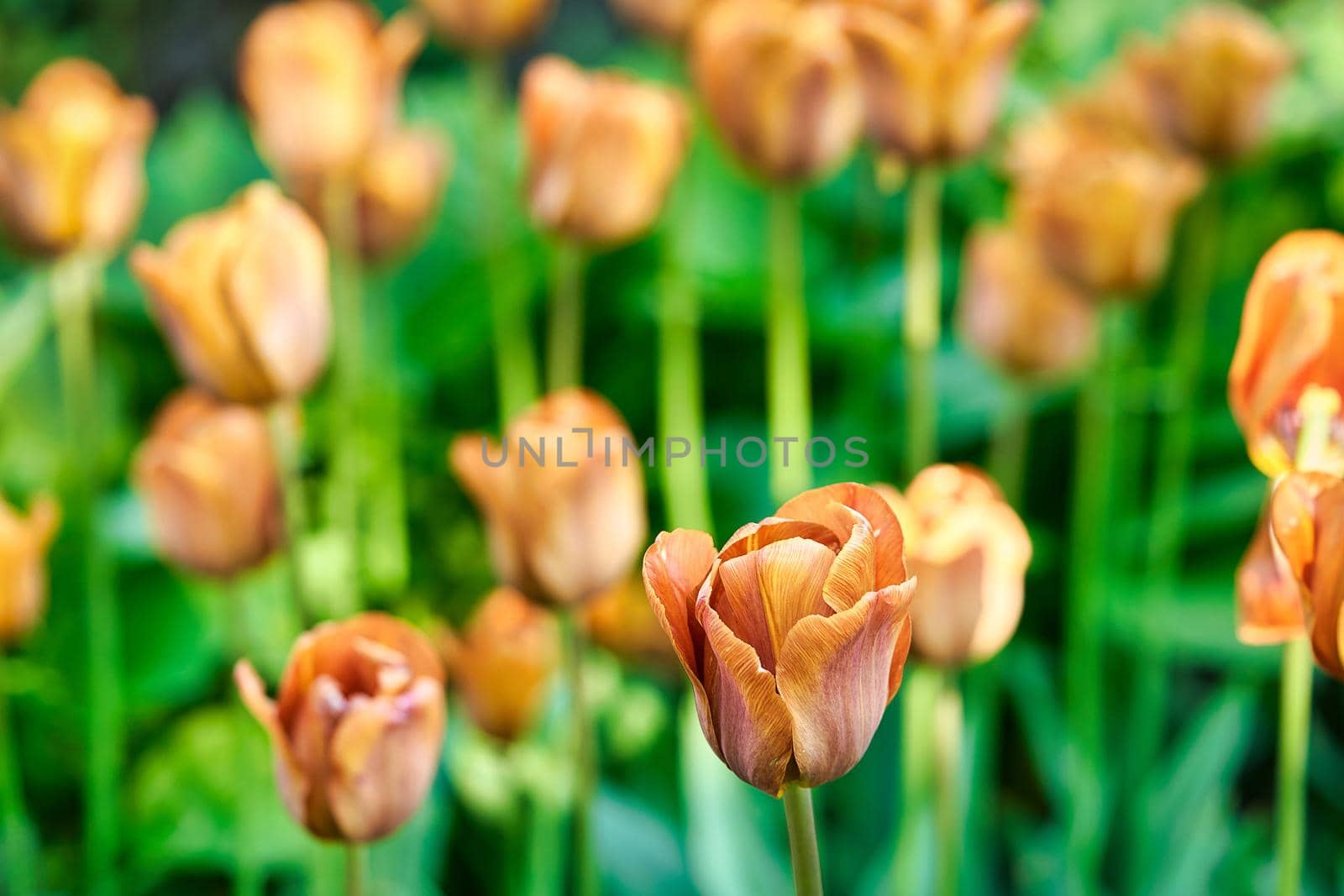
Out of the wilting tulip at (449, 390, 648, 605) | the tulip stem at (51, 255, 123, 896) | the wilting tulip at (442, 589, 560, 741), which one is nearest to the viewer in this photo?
the wilting tulip at (449, 390, 648, 605)

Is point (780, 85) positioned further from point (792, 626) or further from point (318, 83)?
point (792, 626)

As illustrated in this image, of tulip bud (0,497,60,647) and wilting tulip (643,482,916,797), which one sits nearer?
wilting tulip (643,482,916,797)

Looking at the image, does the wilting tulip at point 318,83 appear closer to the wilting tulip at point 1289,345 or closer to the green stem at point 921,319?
the green stem at point 921,319

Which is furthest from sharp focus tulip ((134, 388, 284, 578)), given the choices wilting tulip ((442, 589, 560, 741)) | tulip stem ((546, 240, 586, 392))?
tulip stem ((546, 240, 586, 392))

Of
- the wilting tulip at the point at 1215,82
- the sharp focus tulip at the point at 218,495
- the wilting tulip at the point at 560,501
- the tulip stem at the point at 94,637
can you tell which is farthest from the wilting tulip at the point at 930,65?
the tulip stem at the point at 94,637

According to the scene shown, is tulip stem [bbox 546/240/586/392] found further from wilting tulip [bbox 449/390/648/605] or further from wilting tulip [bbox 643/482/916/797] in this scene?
wilting tulip [bbox 643/482/916/797]

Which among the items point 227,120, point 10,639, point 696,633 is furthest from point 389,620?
point 227,120
